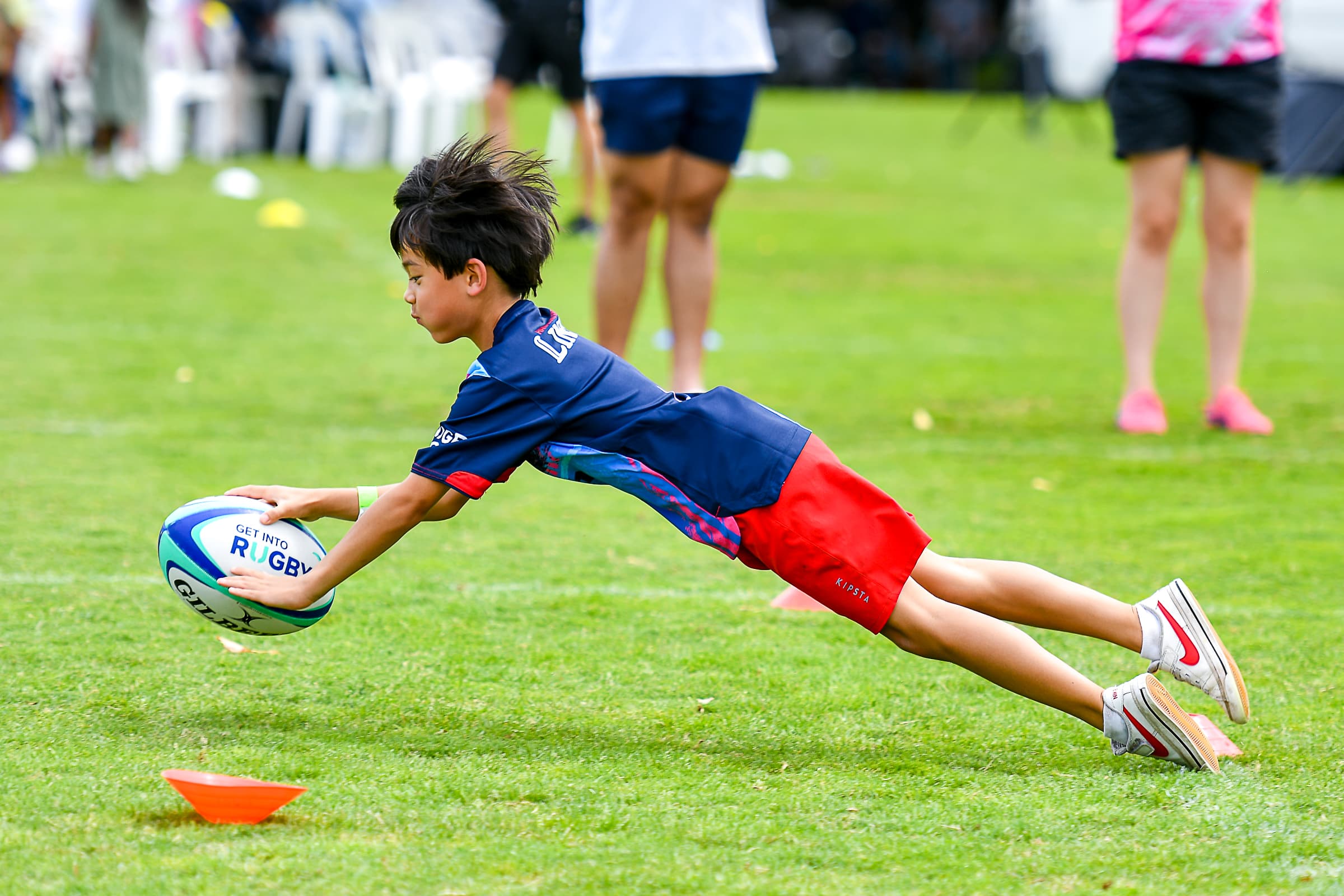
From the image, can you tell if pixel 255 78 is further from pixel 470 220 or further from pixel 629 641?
pixel 470 220

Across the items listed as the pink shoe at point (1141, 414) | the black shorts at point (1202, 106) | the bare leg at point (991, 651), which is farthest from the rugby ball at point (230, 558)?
the black shorts at point (1202, 106)

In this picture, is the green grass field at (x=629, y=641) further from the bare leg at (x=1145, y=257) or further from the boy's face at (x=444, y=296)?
the boy's face at (x=444, y=296)

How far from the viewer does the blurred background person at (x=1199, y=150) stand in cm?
561

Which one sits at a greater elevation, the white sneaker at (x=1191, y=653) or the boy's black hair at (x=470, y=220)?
the boy's black hair at (x=470, y=220)

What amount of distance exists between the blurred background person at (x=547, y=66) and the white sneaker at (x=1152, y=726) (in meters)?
7.59

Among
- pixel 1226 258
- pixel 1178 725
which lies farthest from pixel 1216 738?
pixel 1226 258

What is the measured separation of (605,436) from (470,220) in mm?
464

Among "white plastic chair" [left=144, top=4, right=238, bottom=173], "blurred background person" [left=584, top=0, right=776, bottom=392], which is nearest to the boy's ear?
"blurred background person" [left=584, top=0, right=776, bottom=392]

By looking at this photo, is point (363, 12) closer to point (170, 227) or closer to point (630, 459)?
point (170, 227)

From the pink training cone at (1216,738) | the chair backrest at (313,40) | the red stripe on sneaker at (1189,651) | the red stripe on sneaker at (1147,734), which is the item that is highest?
the red stripe on sneaker at (1189,651)

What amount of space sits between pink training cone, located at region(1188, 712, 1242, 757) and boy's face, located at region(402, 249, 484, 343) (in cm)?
149

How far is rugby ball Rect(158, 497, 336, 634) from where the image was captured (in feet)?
10.0

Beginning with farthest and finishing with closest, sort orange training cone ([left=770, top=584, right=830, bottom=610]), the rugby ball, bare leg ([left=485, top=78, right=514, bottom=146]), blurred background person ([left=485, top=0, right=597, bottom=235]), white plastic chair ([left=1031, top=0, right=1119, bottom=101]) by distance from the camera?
white plastic chair ([left=1031, top=0, right=1119, bottom=101])
bare leg ([left=485, top=78, right=514, bottom=146])
blurred background person ([left=485, top=0, right=597, bottom=235])
orange training cone ([left=770, top=584, right=830, bottom=610])
the rugby ball

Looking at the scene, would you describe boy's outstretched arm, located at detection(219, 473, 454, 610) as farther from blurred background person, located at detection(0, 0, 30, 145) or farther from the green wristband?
blurred background person, located at detection(0, 0, 30, 145)
